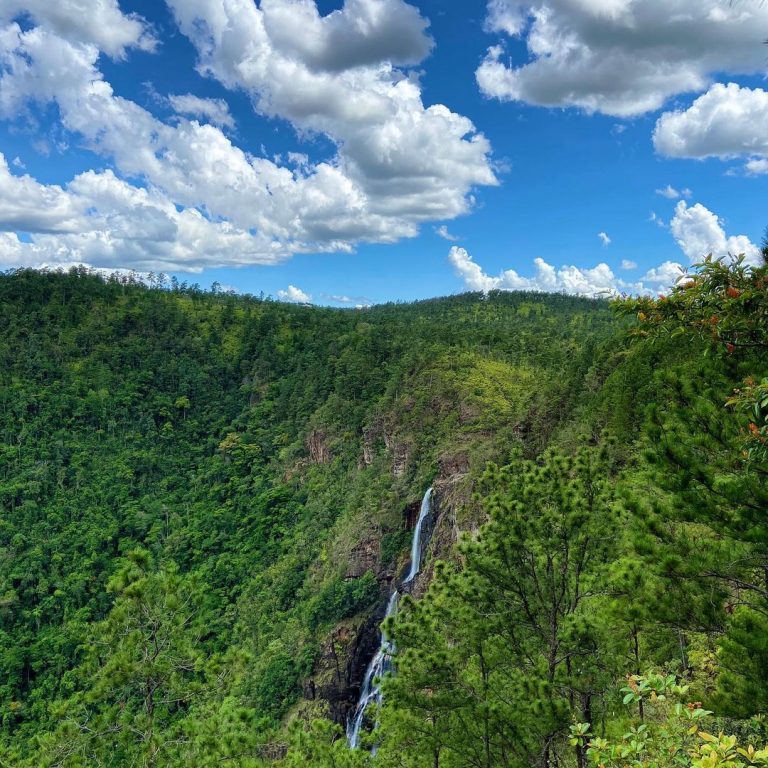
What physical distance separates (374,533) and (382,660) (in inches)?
348

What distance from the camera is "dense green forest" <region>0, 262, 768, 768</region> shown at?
228 inches

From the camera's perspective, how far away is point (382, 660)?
25047 millimetres

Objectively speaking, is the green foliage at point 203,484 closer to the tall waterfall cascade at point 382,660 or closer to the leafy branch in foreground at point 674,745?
the tall waterfall cascade at point 382,660

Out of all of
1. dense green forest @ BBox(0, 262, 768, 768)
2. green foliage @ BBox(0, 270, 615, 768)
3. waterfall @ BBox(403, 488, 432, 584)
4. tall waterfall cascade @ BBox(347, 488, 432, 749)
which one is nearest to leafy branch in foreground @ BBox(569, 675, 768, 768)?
dense green forest @ BBox(0, 262, 768, 768)

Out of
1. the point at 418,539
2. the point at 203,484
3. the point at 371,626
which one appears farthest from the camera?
the point at 203,484

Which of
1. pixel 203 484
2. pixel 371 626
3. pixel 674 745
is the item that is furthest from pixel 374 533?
pixel 674 745

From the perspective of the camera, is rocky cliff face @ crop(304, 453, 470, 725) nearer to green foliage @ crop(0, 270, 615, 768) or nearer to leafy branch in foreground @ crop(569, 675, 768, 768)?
green foliage @ crop(0, 270, 615, 768)

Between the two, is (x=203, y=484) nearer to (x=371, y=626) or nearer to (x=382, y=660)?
(x=371, y=626)

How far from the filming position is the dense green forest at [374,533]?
5781mm

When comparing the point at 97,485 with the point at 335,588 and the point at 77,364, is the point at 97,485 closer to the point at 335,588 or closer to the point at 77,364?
the point at 77,364

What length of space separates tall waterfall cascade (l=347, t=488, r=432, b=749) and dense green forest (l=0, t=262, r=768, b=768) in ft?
3.91

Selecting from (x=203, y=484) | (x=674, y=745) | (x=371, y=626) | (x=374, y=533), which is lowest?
(x=371, y=626)

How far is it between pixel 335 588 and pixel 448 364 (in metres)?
19.6

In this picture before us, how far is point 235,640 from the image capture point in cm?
3562
